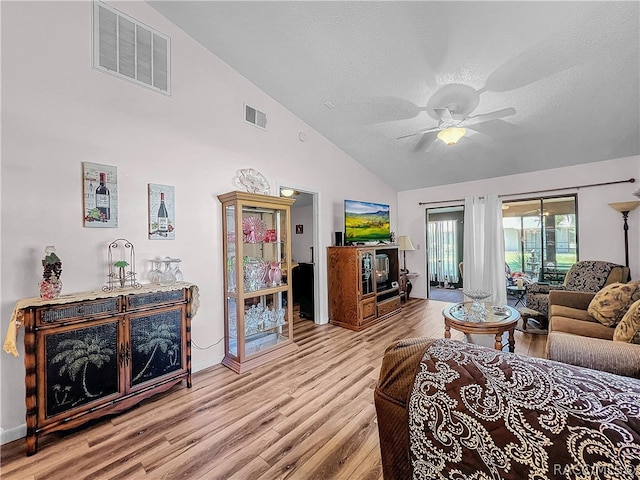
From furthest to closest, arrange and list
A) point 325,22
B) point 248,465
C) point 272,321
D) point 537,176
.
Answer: point 537,176
point 272,321
point 325,22
point 248,465

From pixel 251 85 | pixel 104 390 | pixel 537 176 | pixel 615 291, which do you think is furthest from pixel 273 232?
pixel 537 176

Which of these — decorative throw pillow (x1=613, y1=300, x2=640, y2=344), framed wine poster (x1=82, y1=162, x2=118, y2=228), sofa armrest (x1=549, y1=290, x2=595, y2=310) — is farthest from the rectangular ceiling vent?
sofa armrest (x1=549, y1=290, x2=595, y2=310)

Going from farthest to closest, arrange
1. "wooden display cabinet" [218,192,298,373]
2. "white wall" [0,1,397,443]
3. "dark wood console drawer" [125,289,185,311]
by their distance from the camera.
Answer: "wooden display cabinet" [218,192,298,373]
"dark wood console drawer" [125,289,185,311]
"white wall" [0,1,397,443]

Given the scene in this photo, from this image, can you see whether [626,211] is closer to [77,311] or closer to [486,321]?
[486,321]

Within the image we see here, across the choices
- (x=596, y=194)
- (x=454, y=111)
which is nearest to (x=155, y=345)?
(x=454, y=111)

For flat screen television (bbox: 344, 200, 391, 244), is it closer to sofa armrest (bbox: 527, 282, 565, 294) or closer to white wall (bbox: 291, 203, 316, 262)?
white wall (bbox: 291, 203, 316, 262)

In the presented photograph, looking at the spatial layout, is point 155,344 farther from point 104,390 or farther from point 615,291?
point 615,291

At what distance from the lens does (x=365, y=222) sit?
4660 mm

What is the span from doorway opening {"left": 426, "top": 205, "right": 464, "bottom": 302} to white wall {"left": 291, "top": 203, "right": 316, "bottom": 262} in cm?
344

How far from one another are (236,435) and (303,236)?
4.94m

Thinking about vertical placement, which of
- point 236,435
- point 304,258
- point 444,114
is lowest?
point 236,435

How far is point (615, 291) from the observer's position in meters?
2.48

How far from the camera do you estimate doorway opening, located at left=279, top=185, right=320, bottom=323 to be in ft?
14.2

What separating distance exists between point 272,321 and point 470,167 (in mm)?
4334
